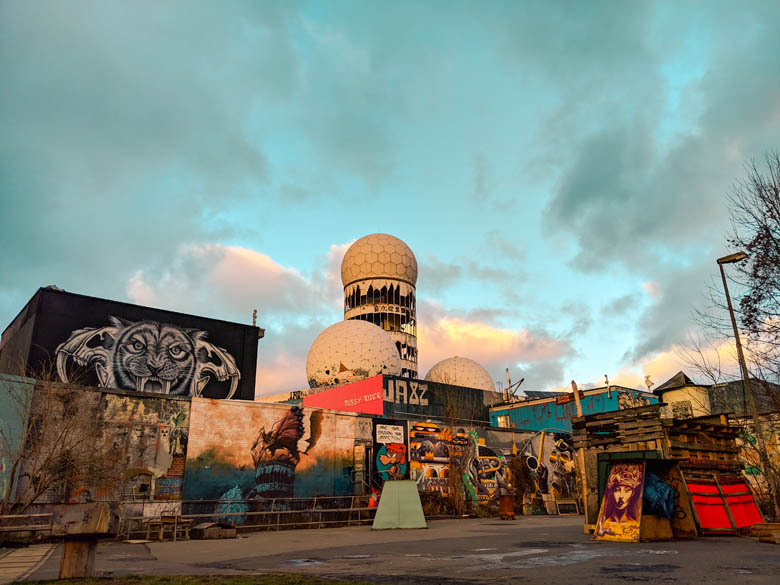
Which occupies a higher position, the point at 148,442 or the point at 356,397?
the point at 356,397

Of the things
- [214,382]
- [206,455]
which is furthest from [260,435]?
[214,382]

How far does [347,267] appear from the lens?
Answer: 186ft

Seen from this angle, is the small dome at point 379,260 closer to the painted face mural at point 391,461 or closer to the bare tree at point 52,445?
the painted face mural at point 391,461

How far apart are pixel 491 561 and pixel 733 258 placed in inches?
489

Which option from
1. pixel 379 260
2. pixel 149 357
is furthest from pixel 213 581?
pixel 379 260

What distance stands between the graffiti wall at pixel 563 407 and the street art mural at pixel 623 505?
→ 97.2 feet

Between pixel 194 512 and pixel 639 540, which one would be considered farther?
pixel 194 512

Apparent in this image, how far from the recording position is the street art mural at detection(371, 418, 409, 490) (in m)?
28.6

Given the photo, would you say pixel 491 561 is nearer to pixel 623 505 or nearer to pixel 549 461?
pixel 623 505

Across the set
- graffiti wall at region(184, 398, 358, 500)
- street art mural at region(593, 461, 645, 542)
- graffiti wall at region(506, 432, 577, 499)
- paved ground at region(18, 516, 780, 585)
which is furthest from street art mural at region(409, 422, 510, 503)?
street art mural at region(593, 461, 645, 542)

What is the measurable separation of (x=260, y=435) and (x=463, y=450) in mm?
12519

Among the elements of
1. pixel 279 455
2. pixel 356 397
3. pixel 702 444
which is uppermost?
pixel 356 397

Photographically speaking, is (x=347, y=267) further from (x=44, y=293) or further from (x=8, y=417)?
(x=8, y=417)

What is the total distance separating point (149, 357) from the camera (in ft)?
96.2
